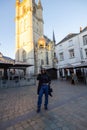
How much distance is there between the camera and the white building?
67.6 feet

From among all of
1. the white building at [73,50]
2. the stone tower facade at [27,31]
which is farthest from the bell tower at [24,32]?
the white building at [73,50]

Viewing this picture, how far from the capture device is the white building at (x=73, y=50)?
20.6 meters

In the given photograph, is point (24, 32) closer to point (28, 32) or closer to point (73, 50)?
point (28, 32)

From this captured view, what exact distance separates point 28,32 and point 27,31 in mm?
823

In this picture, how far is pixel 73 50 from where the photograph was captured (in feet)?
74.7

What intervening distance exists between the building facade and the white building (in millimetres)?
15359

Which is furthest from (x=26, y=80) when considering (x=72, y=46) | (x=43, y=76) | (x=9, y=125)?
(x=72, y=46)

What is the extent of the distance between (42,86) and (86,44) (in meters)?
18.6

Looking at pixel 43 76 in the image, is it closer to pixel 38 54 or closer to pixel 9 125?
pixel 9 125

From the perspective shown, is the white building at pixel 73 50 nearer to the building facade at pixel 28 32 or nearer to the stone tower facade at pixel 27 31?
the building facade at pixel 28 32

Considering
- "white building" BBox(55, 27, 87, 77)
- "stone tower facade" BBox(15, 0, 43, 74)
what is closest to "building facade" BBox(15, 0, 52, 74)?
"stone tower facade" BBox(15, 0, 43, 74)

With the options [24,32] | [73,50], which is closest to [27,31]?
[24,32]

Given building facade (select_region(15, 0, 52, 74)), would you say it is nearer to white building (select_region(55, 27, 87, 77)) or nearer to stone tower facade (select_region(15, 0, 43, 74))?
stone tower facade (select_region(15, 0, 43, 74))

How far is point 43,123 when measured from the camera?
313cm
